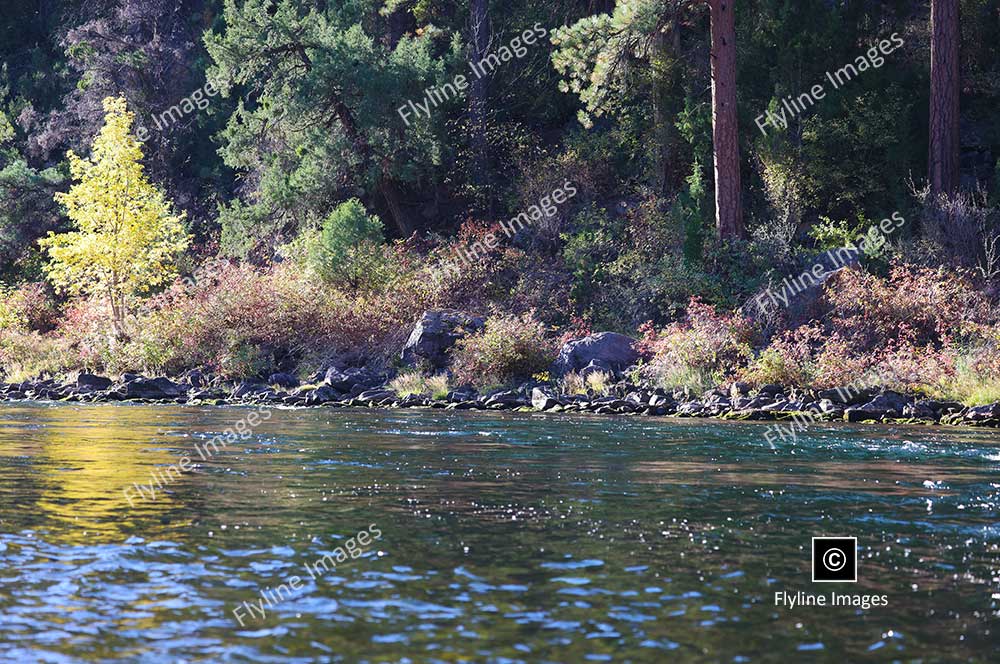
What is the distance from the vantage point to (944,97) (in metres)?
28.5

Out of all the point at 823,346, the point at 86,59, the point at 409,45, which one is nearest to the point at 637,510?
the point at 823,346

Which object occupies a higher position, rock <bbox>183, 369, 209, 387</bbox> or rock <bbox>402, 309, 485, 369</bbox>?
rock <bbox>402, 309, 485, 369</bbox>

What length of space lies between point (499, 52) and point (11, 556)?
104ft

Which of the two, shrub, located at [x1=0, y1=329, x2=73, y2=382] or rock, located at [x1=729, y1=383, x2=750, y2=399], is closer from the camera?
rock, located at [x1=729, y1=383, x2=750, y2=399]

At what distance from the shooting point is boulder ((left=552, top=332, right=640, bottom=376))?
26.4 metres

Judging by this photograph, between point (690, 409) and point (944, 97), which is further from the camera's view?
point (944, 97)

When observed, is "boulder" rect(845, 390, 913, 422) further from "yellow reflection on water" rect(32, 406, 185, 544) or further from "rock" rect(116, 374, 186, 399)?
"rock" rect(116, 374, 186, 399)

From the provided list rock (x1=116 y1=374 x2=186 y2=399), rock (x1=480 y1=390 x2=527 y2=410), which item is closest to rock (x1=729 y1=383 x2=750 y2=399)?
rock (x1=480 y1=390 x2=527 y2=410)

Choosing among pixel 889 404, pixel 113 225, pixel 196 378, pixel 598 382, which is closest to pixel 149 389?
pixel 196 378

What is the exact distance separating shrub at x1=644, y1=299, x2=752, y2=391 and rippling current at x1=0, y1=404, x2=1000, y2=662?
749 cm

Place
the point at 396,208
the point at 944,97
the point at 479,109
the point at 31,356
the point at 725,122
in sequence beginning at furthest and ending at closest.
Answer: the point at 396,208, the point at 479,109, the point at 31,356, the point at 725,122, the point at 944,97

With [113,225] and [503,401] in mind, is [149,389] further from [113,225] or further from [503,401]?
[503,401]

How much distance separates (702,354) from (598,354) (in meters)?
2.63

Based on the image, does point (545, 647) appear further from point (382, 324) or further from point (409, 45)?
point (409, 45)
